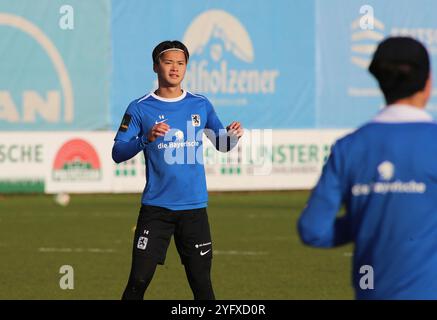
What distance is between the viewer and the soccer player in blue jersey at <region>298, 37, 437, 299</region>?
4.40 m

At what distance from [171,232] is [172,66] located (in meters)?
1.31

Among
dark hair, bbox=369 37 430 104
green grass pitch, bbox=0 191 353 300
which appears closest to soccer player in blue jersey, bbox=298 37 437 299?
dark hair, bbox=369 37 430 104

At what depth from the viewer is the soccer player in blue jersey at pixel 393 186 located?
4398 mm

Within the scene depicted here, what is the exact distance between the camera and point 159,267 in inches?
563

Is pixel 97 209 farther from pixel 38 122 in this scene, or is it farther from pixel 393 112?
pixel 393 112

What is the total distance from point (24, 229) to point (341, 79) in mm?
11171

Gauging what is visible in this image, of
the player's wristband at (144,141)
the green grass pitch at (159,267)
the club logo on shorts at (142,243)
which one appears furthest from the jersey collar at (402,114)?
the green grass pitch at (159,267)

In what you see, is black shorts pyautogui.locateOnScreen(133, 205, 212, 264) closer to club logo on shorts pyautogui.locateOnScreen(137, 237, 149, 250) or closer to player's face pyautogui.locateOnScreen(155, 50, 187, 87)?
club logo on shorts pyautogui.locateOnScreen(137, 237, 149, 250)

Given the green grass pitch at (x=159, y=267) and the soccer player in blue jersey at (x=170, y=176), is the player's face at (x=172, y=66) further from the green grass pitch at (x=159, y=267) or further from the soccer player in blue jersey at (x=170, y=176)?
the green grass pitch at (x=159, y=267)

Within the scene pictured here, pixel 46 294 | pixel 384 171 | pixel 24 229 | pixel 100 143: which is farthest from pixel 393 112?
Answer: pixel 100 143

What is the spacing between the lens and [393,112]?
4469 millimetres

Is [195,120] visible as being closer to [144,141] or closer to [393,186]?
[144,141]

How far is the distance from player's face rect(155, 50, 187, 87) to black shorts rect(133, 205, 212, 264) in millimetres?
1018
